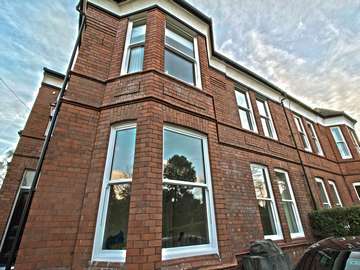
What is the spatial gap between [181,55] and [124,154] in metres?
3.38

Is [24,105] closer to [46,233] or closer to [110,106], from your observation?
[110,106]

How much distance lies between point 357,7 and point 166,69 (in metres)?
8.02

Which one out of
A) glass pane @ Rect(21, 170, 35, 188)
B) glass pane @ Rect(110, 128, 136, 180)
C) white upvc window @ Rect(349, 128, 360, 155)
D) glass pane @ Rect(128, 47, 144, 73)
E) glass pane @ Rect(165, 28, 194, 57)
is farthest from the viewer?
white upvc window @ Rect(349, 128, 360, 155)

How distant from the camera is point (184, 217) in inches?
137

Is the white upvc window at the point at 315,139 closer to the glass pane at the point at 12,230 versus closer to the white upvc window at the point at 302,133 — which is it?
the white upvc window at the point at 302,133

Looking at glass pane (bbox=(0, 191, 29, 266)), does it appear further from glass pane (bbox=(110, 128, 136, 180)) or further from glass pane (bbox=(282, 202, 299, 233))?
glass pane (bbox=(282, 202, 299, 233))

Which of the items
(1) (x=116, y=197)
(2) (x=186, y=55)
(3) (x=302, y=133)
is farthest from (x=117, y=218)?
(3) (x=302, y=133)

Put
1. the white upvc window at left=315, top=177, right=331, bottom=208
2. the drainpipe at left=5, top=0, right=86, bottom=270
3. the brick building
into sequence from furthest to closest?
the white upvc window at left=315, top=177, right=331, bottom=208 < the brick building < the drainpipe at left=5, top=0, right=86, bottom=270

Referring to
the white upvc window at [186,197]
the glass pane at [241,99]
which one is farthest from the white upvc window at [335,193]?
the white upvc window at [186,197]

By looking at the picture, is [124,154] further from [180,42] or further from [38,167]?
[180,42]

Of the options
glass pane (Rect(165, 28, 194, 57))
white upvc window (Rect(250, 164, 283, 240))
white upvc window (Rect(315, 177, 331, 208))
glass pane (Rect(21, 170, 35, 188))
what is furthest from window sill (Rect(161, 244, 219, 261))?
white upvc window (Rect(315, 177, 331, 208))

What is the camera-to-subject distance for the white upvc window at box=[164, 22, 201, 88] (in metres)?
4.88

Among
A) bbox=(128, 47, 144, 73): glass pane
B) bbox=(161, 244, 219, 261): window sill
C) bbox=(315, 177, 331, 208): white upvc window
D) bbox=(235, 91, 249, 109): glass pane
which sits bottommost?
bbox=(161, 244, 219, 261): window sill

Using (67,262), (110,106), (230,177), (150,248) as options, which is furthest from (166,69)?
(67,262)
